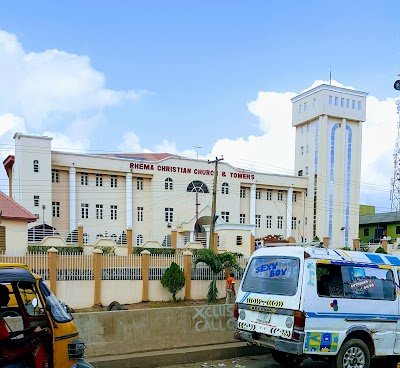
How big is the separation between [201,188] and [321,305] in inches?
1914

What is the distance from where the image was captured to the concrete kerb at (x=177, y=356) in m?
7.43

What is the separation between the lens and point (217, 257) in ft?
74.9

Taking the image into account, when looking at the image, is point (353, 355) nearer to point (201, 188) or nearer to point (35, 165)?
point (35, 165)

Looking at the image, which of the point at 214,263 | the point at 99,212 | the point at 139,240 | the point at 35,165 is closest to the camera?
the point at 214,263

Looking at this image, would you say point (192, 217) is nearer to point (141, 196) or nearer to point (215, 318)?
point (141, 196)

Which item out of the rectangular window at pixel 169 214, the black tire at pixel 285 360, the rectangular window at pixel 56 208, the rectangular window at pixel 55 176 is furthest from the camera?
the rectangular window at pixel 169 214

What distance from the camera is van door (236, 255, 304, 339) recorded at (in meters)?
7.07

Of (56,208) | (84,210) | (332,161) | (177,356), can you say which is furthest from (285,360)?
(332,161)

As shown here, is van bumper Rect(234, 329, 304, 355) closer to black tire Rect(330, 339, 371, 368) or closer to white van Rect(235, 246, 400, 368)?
white van Rect(235, 246, 400, 368)

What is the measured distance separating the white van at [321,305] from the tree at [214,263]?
14.2 meters

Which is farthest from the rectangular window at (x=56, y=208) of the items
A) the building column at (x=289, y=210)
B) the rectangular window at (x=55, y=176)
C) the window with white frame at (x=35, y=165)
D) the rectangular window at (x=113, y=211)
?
the building column at (x=289, y=210)

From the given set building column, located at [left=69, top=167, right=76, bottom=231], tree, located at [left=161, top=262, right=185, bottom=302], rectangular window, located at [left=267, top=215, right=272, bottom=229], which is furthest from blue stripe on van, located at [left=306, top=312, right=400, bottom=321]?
rectangular window, located at [left=267, top=215, right=272, bottom=229]

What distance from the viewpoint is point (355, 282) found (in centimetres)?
769

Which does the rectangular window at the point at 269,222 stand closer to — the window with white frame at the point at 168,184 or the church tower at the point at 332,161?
the church tower at the point at 332,161
